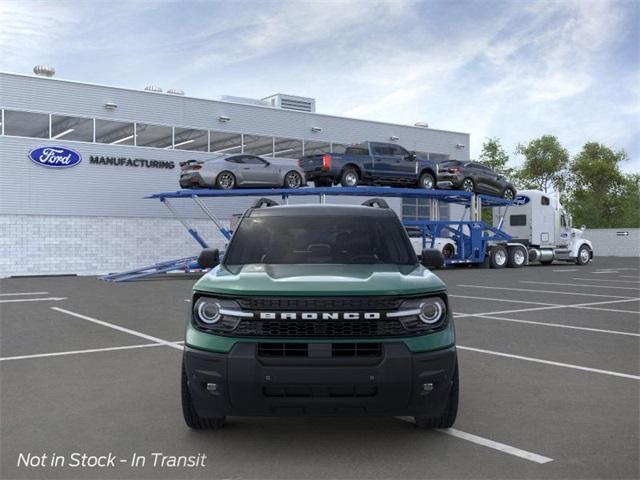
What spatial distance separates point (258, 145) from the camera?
3350cm

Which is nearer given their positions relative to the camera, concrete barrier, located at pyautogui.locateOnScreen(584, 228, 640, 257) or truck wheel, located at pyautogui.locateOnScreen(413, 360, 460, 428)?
truck wheel, located at pyautogui.locateOnScreen(413, 360, 460, 428)

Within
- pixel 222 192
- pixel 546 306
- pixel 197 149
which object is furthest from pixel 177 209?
pixel 546 306

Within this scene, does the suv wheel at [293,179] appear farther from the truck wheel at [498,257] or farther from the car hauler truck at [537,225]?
the car hauler truck at [537,225]

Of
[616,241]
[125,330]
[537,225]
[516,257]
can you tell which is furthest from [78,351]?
[616,241]

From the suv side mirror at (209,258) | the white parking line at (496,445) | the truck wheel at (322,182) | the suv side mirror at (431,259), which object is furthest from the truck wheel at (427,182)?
the white parking line at (496,445)

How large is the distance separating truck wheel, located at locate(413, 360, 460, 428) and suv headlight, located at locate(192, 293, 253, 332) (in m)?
1.52

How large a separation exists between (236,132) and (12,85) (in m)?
10.2

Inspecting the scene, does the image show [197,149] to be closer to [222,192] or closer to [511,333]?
[222,192]

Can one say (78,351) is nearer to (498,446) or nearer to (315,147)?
(498,446)

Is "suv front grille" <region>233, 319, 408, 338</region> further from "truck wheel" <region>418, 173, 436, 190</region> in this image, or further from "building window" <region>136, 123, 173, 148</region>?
"building window" <region>136, 123, 173, 148</region>

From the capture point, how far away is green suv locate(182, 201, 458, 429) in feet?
13.5

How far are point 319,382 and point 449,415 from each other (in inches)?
46.6

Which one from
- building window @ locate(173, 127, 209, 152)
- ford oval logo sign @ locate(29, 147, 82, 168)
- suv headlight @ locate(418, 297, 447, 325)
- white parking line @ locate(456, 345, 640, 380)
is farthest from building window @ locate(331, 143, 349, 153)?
suv headlight @ locate(418, 297, 447, 325)

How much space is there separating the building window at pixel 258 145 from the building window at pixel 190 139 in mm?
2159
